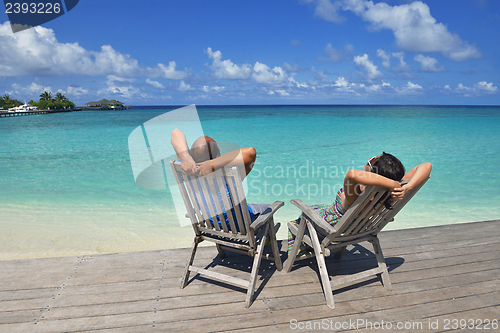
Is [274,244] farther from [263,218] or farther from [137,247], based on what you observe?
[137,247]

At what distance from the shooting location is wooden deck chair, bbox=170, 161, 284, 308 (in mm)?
2232

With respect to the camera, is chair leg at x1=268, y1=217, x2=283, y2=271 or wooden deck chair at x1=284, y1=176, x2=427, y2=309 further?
chair leg at x1=268, y1=217, x2=283, y2=271

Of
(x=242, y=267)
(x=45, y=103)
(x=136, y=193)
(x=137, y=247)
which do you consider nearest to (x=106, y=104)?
(x=45, y=103)

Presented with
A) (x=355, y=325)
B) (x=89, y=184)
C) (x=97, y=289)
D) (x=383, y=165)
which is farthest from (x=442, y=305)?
(x=89, y=184)

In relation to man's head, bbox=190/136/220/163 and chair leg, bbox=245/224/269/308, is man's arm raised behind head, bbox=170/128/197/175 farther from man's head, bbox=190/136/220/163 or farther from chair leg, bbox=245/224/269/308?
chair leg, bbox=245/224/269/308

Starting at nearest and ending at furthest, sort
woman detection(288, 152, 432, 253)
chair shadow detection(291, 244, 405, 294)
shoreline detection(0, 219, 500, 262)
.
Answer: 1. woman detection(288, 152, 432, 253)
2. chair shadow detection(291, 244, 405, 294)
3. shoreline detection(0, 219, 500, 262)

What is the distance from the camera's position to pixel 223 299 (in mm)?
2416

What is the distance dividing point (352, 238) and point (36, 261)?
9.88 feet

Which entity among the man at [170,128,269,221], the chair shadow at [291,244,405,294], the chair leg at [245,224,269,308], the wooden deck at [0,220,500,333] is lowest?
the chair shadow at [291,244,405,294]

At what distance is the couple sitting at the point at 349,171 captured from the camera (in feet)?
6.59

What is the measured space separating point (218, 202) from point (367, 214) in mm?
1131

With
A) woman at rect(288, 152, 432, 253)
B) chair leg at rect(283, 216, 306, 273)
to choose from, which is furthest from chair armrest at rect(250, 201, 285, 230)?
woman at rect(288, 152, 432, 253)

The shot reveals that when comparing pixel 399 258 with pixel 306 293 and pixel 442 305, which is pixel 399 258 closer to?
pixel 442 305

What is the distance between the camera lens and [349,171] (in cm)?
200
